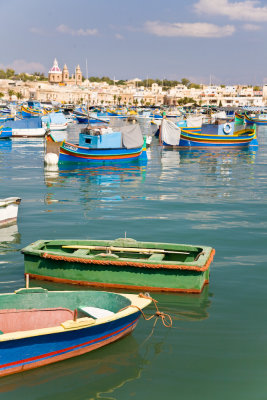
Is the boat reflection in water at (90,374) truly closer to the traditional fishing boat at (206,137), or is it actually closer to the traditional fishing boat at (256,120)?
the traditional fishing boat at (206,137)

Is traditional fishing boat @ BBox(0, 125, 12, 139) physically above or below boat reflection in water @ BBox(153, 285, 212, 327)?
above

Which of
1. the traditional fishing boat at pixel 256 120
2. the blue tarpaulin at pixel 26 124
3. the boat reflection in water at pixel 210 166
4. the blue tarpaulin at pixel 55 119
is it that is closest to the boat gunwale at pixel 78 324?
the boat reflection in water at pixel 210 166

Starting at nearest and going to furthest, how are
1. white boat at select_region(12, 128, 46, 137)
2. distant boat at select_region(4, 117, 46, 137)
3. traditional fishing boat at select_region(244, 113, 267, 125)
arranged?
white boat at select_region(12, 128, 46, 137)
distant boat at select_region(4, 117, 46, 137)
traditional fishing boat at select_region(244, 113, 267, 125)

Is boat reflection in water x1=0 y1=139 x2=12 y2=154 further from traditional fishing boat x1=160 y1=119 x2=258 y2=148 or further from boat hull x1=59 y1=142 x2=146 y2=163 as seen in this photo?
traditional fishing boat x1=160 y1=119 x2=258 y2=148

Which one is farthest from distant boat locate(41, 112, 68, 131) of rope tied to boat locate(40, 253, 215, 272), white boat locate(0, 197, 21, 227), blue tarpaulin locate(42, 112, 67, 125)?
rope tied to boat locate(40, 253, 215, 272)

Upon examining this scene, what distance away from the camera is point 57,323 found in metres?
7.54

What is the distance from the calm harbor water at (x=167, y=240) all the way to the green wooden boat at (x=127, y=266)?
Answer: 0.28m

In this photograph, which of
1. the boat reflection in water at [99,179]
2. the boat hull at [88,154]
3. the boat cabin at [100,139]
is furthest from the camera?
the boat cabin at [100,139]

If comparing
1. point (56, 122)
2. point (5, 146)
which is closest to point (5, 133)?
point (5, 146)

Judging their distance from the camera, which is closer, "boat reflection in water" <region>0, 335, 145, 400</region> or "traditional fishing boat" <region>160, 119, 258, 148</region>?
"boat reflection in water" <region>0, 335, 145, 400</region>

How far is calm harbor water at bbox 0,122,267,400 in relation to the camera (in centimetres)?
691

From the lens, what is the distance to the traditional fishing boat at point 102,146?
101 ft

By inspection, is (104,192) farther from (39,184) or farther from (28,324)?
(28,324)

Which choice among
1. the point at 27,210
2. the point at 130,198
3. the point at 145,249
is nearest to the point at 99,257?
the point at 145,249
